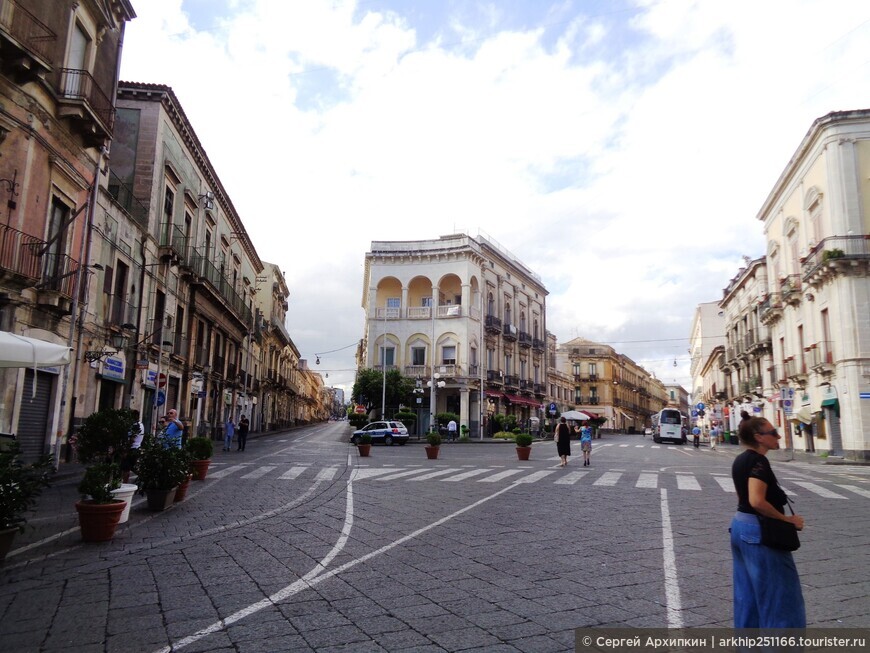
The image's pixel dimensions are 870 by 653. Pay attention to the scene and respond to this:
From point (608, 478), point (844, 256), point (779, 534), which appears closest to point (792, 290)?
point (844, 256)

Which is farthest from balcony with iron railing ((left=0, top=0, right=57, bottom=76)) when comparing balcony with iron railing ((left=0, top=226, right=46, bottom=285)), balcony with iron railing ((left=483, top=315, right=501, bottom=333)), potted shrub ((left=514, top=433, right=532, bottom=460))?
balcony with iron railing ((left=483, top=315, right=501, bottom=333))

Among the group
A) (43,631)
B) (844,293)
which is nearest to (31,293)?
(43,631)

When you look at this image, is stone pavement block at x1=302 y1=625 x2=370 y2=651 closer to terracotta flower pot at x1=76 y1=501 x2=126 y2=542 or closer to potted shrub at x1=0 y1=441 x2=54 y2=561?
potted shrub at x1=0 y1=441 x2=54 y2=561

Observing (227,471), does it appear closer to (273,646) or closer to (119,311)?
(119,311)

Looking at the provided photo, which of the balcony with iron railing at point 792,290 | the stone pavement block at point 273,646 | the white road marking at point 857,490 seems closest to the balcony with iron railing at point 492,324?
the balcony with iron railing at point 792,290

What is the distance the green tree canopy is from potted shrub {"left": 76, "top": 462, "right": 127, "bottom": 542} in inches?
1475

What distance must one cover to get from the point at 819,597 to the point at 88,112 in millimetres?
18223

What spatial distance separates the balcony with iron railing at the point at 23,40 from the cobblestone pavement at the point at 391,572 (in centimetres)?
935

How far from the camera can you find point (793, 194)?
33.1 metres

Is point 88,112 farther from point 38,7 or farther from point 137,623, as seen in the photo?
point 137,623

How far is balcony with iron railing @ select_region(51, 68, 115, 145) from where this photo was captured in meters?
15.8

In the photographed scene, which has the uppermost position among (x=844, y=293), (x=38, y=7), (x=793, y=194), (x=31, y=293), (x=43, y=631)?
(x=793, y=194)

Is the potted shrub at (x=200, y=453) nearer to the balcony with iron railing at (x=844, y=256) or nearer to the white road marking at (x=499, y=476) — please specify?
the white road marking at (x=499, y=476)

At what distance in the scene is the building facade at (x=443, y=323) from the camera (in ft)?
159
